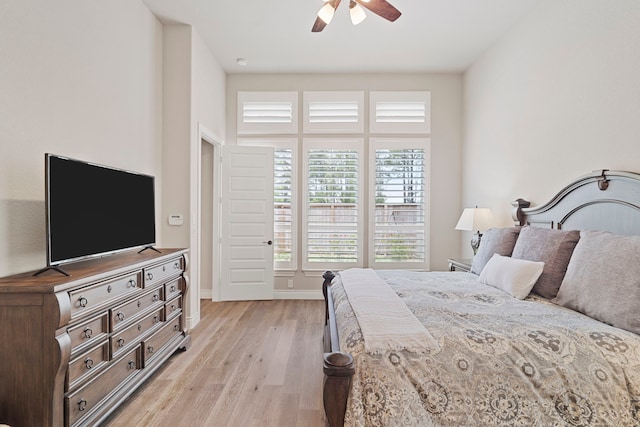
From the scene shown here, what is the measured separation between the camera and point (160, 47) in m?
3.64

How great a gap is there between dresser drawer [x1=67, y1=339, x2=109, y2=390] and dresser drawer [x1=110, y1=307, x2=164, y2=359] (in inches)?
2.6

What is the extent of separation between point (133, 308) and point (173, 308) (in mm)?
676

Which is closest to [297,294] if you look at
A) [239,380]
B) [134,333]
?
[239,380]

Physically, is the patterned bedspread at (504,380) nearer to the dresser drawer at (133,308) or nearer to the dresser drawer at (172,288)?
the dresser drawer at (133,308)

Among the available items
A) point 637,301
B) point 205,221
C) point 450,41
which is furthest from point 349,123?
point 637,301

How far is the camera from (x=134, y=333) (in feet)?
7.61

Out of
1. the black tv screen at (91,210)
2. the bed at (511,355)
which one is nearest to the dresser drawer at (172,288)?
the black tv screen at (91,210)

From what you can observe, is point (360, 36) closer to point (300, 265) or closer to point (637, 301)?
point (300, 265)

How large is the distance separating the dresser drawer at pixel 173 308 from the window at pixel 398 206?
9.10ft

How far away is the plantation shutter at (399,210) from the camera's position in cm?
493

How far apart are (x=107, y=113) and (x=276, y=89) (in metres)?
2.67

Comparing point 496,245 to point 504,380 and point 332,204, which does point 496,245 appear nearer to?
point 504,380

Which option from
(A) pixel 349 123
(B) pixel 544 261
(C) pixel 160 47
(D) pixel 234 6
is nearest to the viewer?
(B) pixel 544 261

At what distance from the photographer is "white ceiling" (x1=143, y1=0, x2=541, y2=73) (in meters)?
3.33
